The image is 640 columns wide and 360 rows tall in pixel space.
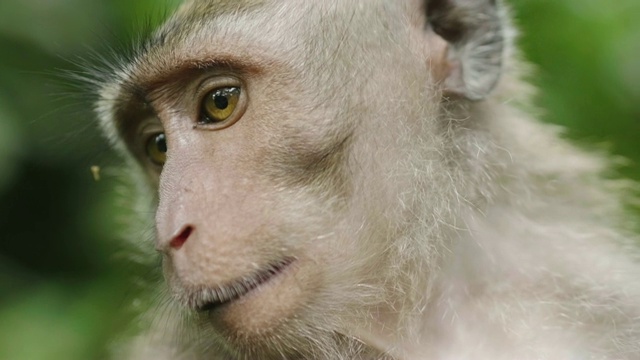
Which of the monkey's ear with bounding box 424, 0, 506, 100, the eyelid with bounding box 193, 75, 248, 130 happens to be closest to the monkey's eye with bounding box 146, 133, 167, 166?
the eyelid with bounding box 193, 75, 248, 130

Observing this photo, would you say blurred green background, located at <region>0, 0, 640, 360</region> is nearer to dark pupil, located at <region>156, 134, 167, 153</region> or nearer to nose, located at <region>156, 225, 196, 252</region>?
dark pupil, located at <region>156, 134, 167, 153</region>

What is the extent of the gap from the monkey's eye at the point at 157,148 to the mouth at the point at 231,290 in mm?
787

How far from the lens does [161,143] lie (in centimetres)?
334

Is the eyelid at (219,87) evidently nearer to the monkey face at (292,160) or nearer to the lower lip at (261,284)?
the monkey face at (292,160)

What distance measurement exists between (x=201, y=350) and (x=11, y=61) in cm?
240

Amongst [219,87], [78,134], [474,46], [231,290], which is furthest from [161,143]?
[474,46]

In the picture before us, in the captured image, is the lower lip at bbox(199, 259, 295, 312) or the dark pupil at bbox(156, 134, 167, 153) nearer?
the lower lip at bbox(199, 259, 295, 312)

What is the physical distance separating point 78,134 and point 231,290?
4.98 feet

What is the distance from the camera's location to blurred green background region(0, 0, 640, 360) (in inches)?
168

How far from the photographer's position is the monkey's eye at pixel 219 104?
9.47 feet

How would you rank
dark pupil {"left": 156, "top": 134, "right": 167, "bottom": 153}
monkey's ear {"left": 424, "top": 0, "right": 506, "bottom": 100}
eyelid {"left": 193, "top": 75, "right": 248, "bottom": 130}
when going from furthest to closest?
dark pupil {"left": 156, "top": 134, "right": 167, "bottom": 153}, monkey's ear {"left": 424, "top": 0, "right": 506, "bottom": 100}, eyelid {"left": 193, "top": 75, "right": 248, "bottom": 130}

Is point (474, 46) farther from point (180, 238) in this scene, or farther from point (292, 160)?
point (180, 238)

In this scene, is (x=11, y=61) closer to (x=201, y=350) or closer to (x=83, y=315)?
(x=83, y=315)

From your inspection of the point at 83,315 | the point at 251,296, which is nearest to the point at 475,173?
the point at 251,296
